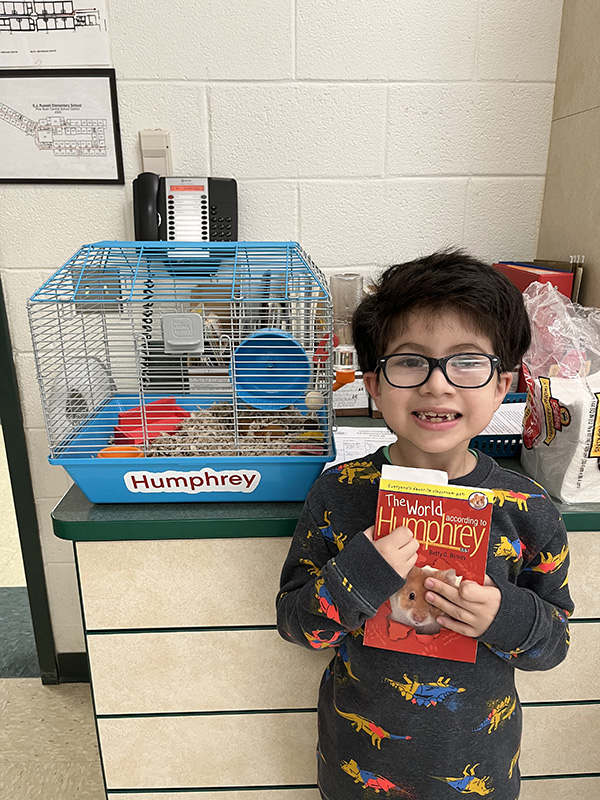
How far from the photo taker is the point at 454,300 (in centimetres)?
84

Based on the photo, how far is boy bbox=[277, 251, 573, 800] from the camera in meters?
0.83

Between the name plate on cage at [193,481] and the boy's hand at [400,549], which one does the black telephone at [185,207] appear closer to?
the name plate on cage at [193,481]

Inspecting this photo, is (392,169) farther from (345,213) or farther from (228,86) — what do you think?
(228,86)

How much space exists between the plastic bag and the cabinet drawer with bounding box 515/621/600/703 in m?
0.29

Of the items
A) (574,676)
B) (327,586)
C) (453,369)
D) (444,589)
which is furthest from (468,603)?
(574,676)

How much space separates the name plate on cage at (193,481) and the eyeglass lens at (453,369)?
13.8 inches

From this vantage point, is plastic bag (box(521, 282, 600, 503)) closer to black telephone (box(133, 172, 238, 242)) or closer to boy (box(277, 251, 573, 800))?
boy (box(277, 251, 573, 800))

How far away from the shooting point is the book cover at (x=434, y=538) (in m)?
0.80

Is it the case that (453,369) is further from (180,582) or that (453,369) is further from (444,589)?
(180,582)

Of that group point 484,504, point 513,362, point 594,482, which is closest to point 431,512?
point 484,504

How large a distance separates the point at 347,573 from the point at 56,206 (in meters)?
1.29

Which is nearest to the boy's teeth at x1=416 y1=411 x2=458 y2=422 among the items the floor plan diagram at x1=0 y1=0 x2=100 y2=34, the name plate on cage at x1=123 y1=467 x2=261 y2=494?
the name plate on cage at x1=123 y1=467 x2=261 y2=494

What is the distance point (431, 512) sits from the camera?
81 cm

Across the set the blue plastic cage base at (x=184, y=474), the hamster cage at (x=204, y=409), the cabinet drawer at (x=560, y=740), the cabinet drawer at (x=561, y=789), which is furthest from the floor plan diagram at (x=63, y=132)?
the cabinet drawer at (x=560, y=740)
